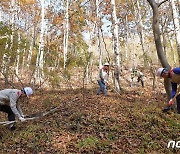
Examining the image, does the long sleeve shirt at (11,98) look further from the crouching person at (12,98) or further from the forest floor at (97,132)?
the forest floor at (97,132)

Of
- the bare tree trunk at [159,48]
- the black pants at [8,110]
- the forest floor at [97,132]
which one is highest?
the bare tree trunk at [159,48]

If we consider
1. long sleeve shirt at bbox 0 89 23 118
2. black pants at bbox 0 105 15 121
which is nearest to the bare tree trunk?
long sleeve shirt at bbox 0 89 23 118

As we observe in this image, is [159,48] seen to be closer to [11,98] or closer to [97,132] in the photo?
[97,132]

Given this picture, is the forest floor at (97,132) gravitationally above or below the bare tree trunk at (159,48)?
below

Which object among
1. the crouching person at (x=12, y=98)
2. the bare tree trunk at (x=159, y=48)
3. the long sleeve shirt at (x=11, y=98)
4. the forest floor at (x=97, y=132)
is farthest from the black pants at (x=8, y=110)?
the bare tree trunk at (x=159, y=48)

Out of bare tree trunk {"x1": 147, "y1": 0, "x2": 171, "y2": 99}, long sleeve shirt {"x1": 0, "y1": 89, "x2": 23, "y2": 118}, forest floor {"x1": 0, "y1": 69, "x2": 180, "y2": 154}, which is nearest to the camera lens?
forest floor {"x1": 0, "y1": 69, "x2": 180, "y2": 154}

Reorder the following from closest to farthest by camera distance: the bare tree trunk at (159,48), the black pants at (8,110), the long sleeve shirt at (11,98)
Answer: the long sleeve shirt at (11,98) < the black pants at (8,110) < the bare tree trunk at (159,48)

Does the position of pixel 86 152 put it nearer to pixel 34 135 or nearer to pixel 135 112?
pixel 34 135

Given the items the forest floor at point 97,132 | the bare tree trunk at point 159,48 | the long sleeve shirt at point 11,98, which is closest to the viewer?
the forest floor at point 97,132

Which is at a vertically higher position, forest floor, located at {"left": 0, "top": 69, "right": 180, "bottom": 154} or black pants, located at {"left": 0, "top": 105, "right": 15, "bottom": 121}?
black pants, located at {"left": 0, "top": 105, "right": 15, "bottom": 121}

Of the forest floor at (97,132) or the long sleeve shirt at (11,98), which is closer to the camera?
the forest floor at (97,132)

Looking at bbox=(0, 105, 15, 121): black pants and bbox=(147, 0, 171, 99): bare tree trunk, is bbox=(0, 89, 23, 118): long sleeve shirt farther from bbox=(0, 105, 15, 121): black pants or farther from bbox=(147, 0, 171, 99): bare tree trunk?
bbox=(147, 0, 171, 99): bare tree trunk

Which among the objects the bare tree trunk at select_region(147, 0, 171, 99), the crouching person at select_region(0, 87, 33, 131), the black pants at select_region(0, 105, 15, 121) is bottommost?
the black pants at select_region(0, 105, 15, 121)

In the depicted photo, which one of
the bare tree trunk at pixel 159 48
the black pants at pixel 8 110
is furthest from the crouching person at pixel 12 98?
the bare tree trunk at pixel 159 48
